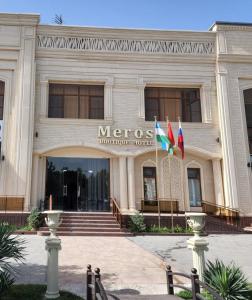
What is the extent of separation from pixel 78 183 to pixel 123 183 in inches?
106

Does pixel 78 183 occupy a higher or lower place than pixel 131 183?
higher

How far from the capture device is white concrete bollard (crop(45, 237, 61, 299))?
5762mm

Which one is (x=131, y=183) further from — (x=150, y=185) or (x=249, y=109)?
(x=249, y=109)

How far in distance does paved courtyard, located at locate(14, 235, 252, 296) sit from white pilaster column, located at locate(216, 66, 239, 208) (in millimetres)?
3542

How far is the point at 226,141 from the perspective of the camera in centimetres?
1838

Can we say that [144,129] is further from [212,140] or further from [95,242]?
[95,242]

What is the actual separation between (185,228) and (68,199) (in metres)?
6.61

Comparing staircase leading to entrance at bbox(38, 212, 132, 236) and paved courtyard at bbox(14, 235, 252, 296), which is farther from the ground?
staircase leading to entrance at bbox(38, 212, 132, 236)

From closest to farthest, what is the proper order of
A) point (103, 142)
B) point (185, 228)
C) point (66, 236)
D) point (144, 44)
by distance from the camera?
point (66, 236)
point (185, 228)
point (103, 142)
point (144, 44)

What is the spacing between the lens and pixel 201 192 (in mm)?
18578

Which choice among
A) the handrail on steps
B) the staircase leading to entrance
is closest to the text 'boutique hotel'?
the handrail on steps

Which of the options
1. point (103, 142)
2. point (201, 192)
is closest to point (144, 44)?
point (103, 142)

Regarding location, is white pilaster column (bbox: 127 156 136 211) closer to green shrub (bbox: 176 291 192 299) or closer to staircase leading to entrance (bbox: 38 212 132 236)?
staircase leading to entrance (bbox: 38 212 132 236)

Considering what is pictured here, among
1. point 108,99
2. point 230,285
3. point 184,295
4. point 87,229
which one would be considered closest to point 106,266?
point 184,295
